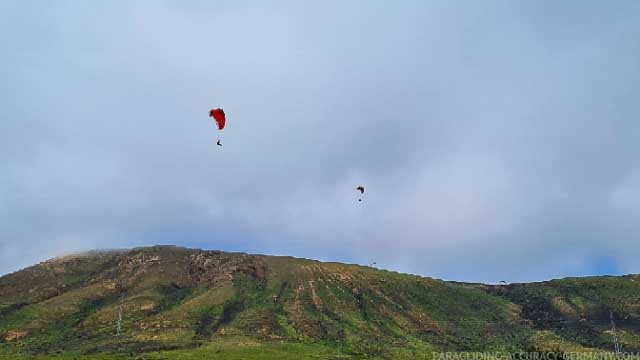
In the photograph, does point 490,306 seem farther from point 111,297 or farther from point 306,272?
point 111,297

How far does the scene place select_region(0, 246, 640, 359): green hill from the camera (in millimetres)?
127312

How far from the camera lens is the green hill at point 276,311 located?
127312 millimetres

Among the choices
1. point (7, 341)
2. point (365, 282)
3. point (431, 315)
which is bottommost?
point (7, 341)

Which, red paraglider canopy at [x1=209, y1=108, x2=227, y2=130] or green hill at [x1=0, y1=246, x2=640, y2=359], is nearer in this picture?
red paraglider canopy at [x1=209, y1=108, x2=227, y2=130]

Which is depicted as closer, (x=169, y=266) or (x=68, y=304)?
(x=68, y=304)

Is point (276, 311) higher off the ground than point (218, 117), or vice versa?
point (218, 117)

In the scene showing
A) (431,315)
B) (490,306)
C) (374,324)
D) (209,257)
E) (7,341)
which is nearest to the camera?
(7,341)

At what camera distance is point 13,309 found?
15400cm

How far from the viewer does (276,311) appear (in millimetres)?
155625

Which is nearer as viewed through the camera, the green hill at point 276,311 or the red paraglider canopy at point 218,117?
the red paraglider canopy at point 218,117

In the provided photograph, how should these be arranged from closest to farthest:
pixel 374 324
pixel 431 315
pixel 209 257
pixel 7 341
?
pixel 7 341
pixel 374 324
pixel 431 315
pixel 209 257

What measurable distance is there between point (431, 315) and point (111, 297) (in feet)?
284

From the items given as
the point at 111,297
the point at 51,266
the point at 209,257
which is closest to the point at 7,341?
the point at 111,297

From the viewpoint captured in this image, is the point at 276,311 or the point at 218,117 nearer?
the point at 218,117
